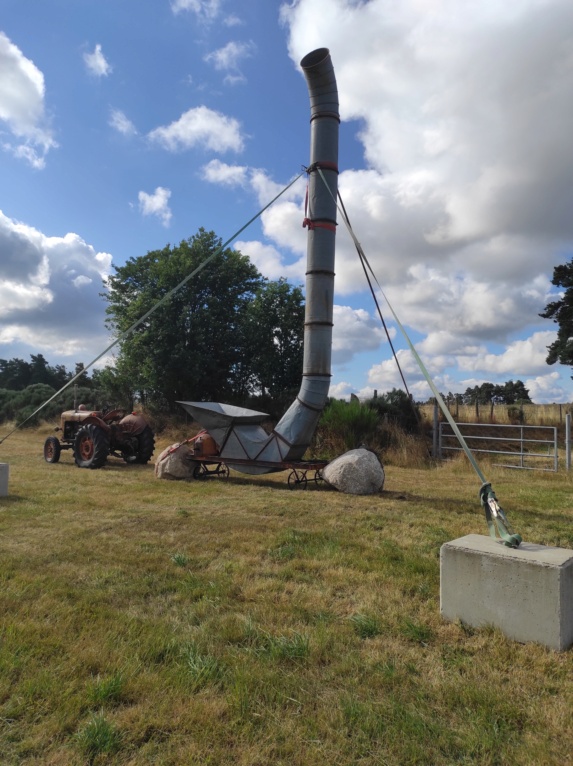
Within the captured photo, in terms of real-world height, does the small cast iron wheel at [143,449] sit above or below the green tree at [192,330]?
below

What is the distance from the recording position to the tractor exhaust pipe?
29.1 ft

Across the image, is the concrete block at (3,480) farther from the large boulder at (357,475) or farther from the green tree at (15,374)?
the green tree at (15,374)

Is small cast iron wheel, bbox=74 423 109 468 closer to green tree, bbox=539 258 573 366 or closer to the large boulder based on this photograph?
the large boulder

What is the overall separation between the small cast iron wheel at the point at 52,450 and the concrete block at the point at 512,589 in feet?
36.0

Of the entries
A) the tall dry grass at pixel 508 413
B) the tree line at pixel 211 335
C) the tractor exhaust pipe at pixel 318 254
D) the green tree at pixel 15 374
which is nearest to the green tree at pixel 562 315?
the tall dry grass at pixel 508 413

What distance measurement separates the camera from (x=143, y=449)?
12.5 m

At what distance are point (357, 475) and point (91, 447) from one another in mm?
6236

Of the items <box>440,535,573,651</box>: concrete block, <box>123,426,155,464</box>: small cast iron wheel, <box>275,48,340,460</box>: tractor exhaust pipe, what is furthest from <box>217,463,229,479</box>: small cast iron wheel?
<box>440,535,573,651</box>: concrete block

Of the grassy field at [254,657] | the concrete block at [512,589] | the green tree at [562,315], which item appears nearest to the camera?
the grassy field at [254,657]

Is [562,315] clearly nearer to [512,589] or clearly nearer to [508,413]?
[508,413]

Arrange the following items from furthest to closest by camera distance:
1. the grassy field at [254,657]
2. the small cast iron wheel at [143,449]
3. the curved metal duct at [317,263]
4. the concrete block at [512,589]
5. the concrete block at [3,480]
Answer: the small cast iron wheel at [143,449] < the curved metal duct at [317,263] < the concrete block at [3,480] < the concrete block at [512,589] < the grassy field at [254,657]

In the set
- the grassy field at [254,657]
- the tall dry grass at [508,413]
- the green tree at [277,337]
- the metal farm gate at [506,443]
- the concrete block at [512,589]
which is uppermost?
the green tree at [277,337]

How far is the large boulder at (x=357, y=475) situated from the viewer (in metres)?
8.31

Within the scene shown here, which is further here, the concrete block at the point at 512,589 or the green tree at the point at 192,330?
the green tree at the point at 192,330
